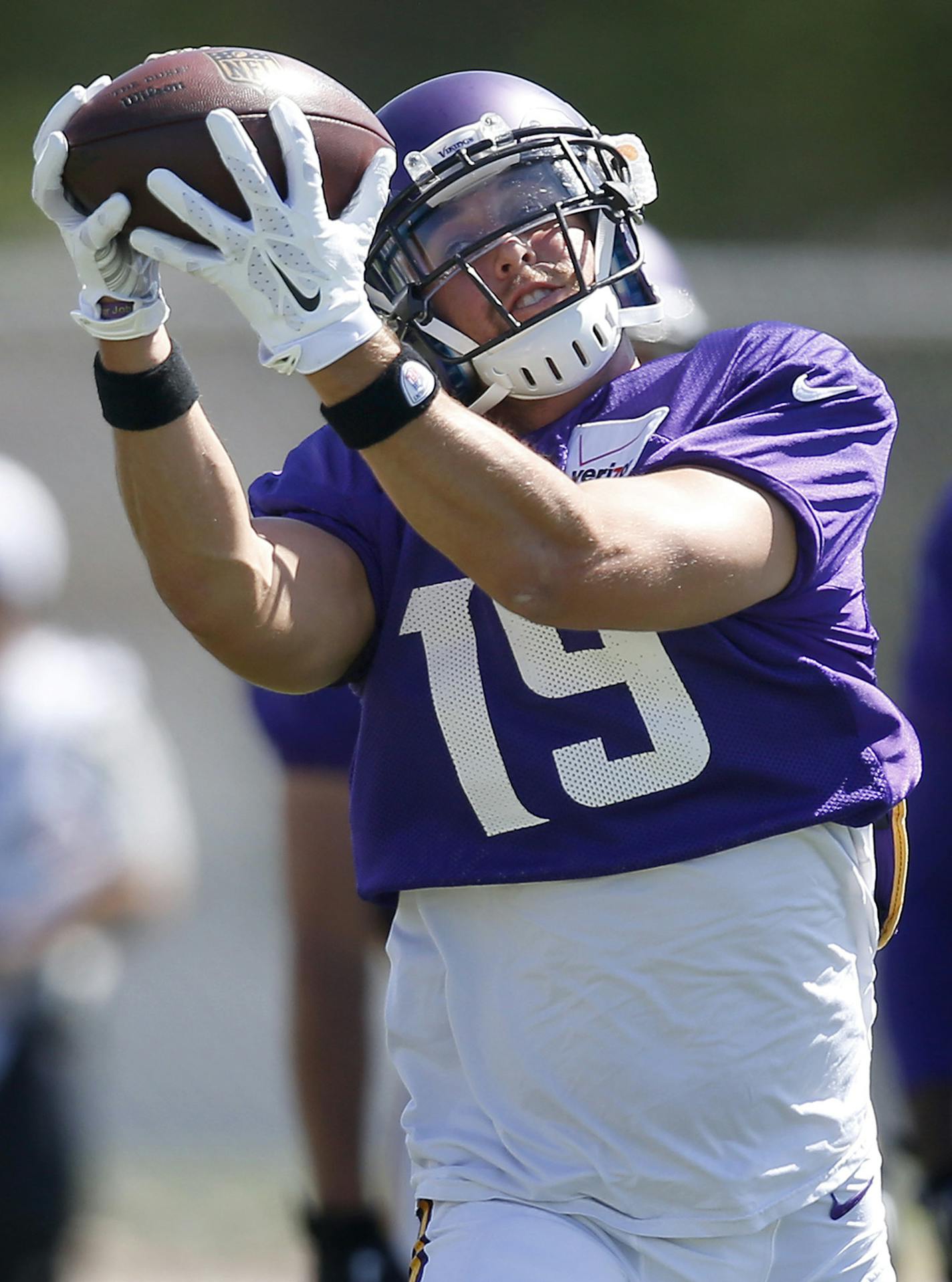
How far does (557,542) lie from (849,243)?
295 inches

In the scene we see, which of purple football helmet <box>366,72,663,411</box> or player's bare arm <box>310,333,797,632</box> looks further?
purple football helmet <box>366,72,663,411</box>

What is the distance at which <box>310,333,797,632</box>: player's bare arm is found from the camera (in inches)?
79.7

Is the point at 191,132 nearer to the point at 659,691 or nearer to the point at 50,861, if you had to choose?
the point at 659,691

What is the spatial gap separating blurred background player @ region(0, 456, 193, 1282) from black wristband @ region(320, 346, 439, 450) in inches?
93.9

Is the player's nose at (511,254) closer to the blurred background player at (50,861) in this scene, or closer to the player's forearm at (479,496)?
the player's forearm at (479,496)

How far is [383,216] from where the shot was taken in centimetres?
254

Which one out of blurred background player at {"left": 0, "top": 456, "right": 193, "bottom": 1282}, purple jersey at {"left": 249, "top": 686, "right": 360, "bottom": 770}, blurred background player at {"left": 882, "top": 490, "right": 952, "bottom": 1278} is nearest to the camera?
purple jersey at {"left": 249, "top": 686, "right": 360, "bottom": 770}

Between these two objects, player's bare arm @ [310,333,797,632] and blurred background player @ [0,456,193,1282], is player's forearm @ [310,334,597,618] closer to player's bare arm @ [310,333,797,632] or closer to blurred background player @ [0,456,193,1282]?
player's bare arm @ [310,333,797,632]

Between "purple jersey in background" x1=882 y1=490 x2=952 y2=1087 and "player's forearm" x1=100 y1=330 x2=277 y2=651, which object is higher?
"player's forearm" x1=100 y1=330 x2=277 y2=651

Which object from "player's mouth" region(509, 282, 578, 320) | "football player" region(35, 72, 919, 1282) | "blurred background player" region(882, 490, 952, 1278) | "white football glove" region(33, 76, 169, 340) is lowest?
"blurred background player" region(882, 490, 952, 1278)

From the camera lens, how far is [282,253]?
2.01 meters

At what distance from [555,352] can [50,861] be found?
2231 mm

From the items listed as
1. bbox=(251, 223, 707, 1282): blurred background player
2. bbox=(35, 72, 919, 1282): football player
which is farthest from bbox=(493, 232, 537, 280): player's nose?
bbox=(251, 223, 707, 1282): blurred background player

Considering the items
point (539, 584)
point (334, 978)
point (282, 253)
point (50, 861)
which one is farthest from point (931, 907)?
point (282, 253)
